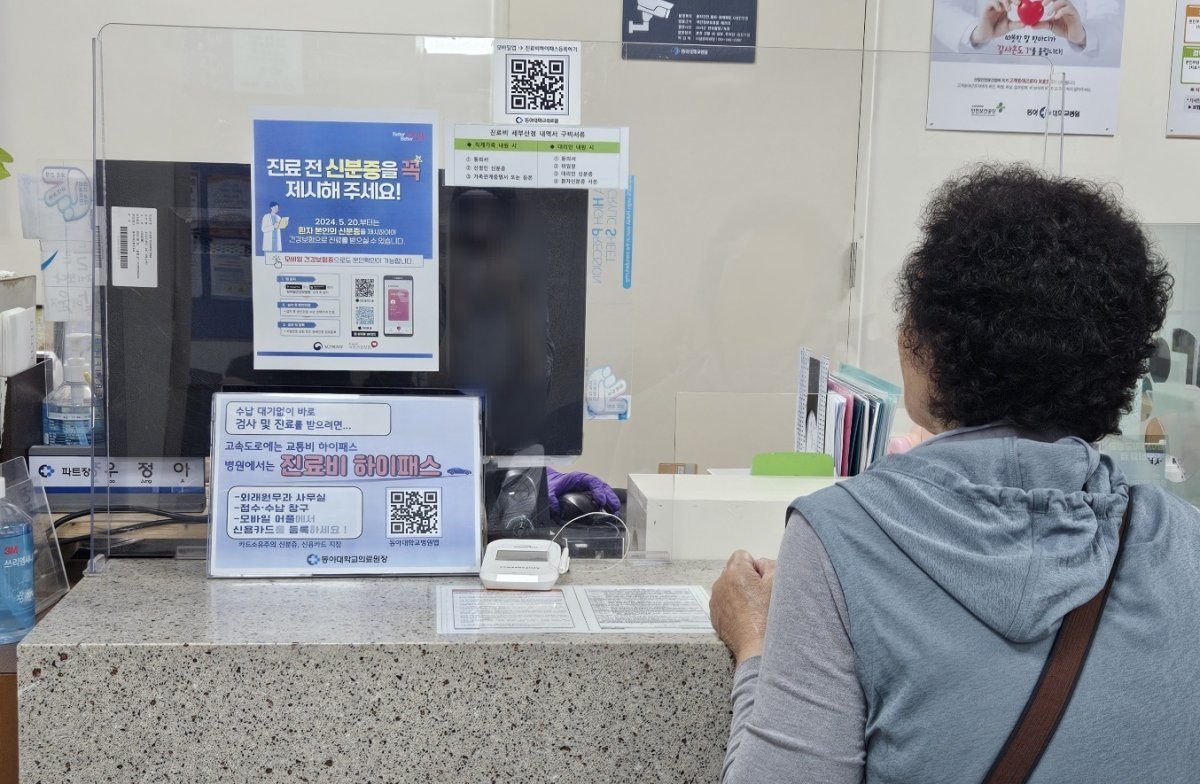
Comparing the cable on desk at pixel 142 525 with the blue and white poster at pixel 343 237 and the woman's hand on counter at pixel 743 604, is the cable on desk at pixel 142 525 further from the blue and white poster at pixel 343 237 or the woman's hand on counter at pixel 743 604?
the woman's hand on counter at pixel 743 604

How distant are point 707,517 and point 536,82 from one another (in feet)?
2.07

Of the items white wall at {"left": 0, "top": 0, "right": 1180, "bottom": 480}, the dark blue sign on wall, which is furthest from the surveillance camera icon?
white wall at {"left": 0, "top": 0, "right": 1180, "bottom": 480}

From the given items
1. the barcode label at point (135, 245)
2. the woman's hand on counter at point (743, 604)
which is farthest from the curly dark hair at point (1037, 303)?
the barcode label at point (135, 245)

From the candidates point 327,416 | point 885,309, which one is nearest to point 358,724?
point 327,416

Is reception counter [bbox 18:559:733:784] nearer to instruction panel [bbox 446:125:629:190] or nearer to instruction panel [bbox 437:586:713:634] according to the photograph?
instruction panel [bbox 437:586:713:634]

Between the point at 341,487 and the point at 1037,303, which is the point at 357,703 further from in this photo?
the point at 1037,303

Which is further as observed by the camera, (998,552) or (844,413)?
(844,413)

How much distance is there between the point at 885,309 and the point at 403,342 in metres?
0.72

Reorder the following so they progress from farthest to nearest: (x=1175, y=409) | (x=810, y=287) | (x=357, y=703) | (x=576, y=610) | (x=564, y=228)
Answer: (x=1175, y=409) < (x=810, y=287) < (x=564, y=228) < (x=576, y=610) < (x=357, y=703)

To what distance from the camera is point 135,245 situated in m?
1.43

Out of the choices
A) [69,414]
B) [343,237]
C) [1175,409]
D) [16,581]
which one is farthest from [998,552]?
[1175,409]

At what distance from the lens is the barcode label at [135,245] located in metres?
1.43

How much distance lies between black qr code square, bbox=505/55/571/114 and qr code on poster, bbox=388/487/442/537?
51 cm

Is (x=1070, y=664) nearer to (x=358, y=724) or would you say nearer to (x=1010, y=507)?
(x=1010, y=507)
